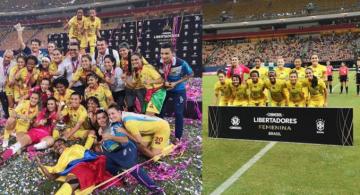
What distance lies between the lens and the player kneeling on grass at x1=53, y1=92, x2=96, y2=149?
143 inches

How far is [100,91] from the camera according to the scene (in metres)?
3.54

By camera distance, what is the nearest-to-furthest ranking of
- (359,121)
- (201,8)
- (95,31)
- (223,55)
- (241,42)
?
1. (201,8)
2. (95,31)
3. (359,121)
4. (223,55)
5. (241,42)

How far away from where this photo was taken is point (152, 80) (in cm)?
331

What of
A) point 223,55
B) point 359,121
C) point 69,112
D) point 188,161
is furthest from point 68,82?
point 223,55

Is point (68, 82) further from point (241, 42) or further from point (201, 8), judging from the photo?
point (241, 42)

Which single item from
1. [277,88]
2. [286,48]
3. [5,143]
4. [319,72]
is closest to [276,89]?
[277,88]

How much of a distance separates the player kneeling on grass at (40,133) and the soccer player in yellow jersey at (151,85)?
0.91 meters

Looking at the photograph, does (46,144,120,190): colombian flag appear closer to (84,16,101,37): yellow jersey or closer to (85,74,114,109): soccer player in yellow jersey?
(85,74,114,109): soccer player in yellow jersey

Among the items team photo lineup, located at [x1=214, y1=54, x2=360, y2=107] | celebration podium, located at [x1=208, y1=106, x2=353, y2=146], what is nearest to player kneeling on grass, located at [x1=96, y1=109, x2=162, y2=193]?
celebration podium, located at [x1=208, y1=106, x2=353, y2=146]

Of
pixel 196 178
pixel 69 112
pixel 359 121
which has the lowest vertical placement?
pixel 359 121

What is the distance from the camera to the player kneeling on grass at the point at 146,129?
3350mm

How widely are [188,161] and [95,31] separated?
131 centimetres

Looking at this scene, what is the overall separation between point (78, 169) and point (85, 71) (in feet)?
2.64

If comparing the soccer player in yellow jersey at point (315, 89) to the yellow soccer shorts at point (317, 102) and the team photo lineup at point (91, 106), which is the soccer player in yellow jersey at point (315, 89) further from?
the team photo lineup at point (91, 106)
